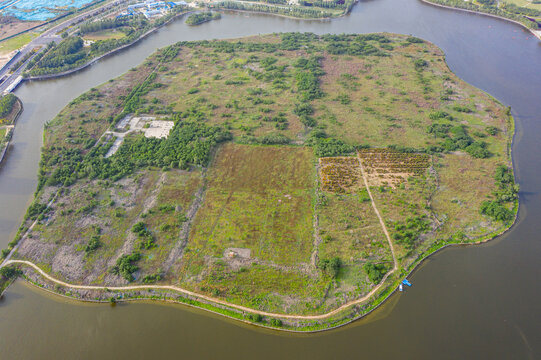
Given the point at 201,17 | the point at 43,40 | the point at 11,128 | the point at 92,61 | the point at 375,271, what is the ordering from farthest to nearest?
the point at 201,17 → the point at 43,40 → the point at 92,61 → the point at 11,128 → the point at 375,271

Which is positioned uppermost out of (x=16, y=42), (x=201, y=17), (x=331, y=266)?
(x=201, y=17)

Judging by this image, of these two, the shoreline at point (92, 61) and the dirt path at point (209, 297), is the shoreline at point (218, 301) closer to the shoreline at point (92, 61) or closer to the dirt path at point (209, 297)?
the dirt path at point (209, 297)

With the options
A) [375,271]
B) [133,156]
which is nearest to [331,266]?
[375,271]

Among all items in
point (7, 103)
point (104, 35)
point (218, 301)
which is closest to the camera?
point (218, 301)

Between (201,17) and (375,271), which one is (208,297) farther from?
(201,17)

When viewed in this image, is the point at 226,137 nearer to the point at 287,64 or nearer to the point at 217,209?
the point at 217,209

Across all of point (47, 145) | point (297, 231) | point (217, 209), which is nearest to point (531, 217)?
point (297, 231)
